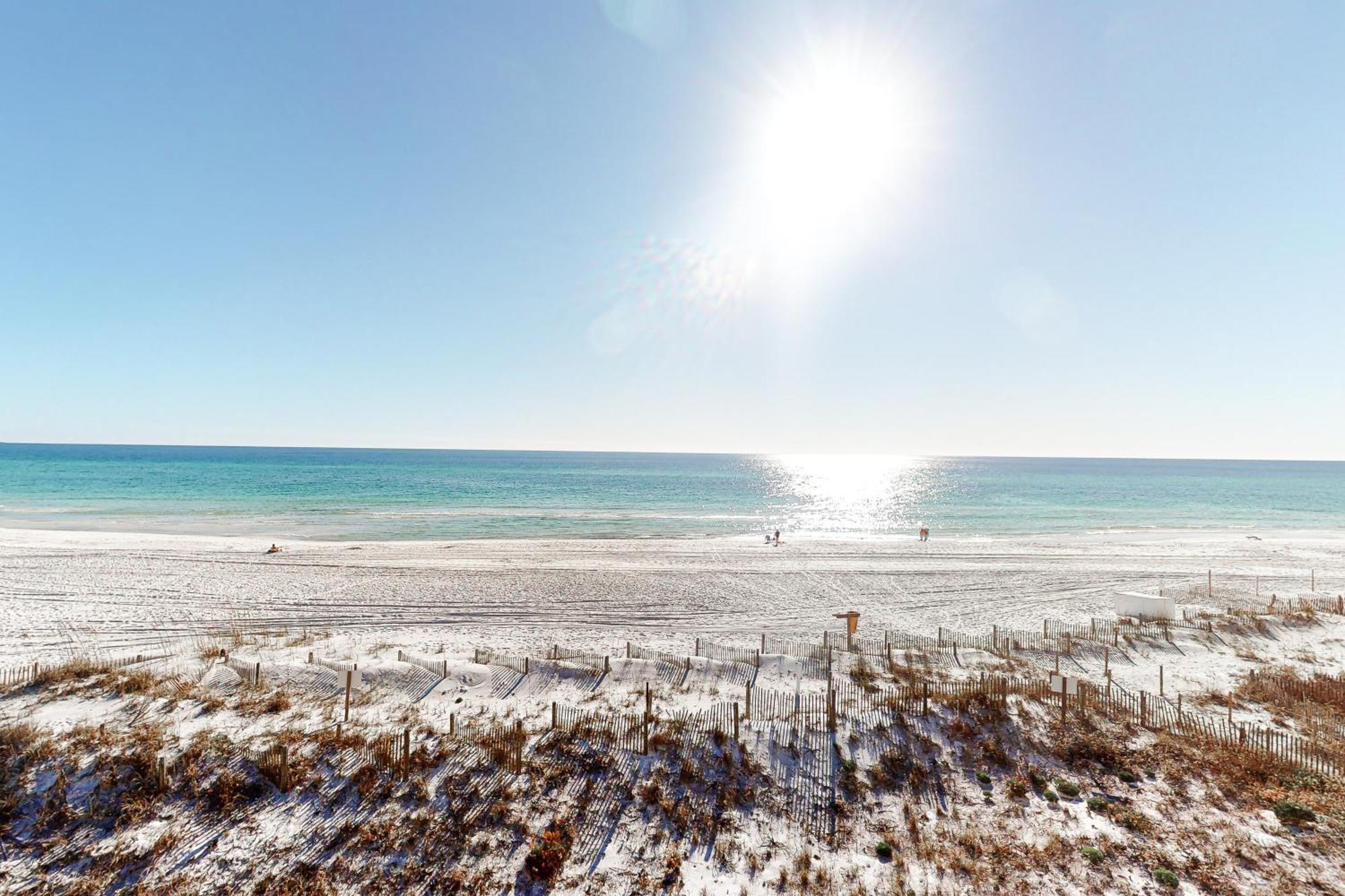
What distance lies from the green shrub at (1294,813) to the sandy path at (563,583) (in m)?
11.7

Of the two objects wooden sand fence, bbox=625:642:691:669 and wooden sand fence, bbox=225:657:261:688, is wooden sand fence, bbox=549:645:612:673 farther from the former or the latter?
wooden sand fence, bbox=225:657:261:688

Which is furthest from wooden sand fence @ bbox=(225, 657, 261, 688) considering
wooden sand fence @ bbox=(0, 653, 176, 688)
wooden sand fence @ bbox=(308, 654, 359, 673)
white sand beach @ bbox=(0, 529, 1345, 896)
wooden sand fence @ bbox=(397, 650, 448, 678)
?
wooden sand fence @ bbox=(397, 650, 448, 678)

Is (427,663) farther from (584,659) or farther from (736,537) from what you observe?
(736,537)

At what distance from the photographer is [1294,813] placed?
863 cm

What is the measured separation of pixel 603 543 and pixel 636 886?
31.4 m

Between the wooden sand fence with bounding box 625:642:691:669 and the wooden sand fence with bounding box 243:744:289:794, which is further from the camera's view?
the wooden sand fence with bounding box 625:642:691:669

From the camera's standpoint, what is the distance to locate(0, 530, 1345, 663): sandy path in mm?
19625

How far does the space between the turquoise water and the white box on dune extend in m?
27.3

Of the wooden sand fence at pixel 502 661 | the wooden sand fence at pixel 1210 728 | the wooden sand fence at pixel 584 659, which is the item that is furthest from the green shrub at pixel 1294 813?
the wooden sand fence at pixel 502 661

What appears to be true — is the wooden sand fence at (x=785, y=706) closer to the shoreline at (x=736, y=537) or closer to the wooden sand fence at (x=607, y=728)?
the wooden sand fence at (x=607, y=728)

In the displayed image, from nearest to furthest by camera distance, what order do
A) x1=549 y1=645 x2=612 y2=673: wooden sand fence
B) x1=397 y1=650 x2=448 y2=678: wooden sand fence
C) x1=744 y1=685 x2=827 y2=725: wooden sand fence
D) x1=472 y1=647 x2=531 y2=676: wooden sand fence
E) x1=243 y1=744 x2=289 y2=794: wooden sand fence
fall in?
1. x1=243 y1=744 x2=289 y2=794: wooden sand fence
2. x1=744 y1=685 x2=827 y2=725: wooden sand fence
3. x1=397 y1=650 x2=448 y2=678: wooden sand fence
4. x1=472 y1=647 x2=531 y2=676: wooden sand fence
5. x1=549 y1=645 x2=612 y2=673: wooden sand fence

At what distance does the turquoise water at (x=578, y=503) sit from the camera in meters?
45.8

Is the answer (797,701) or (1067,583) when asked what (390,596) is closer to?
(797,701)

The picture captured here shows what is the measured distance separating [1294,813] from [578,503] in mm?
59048
